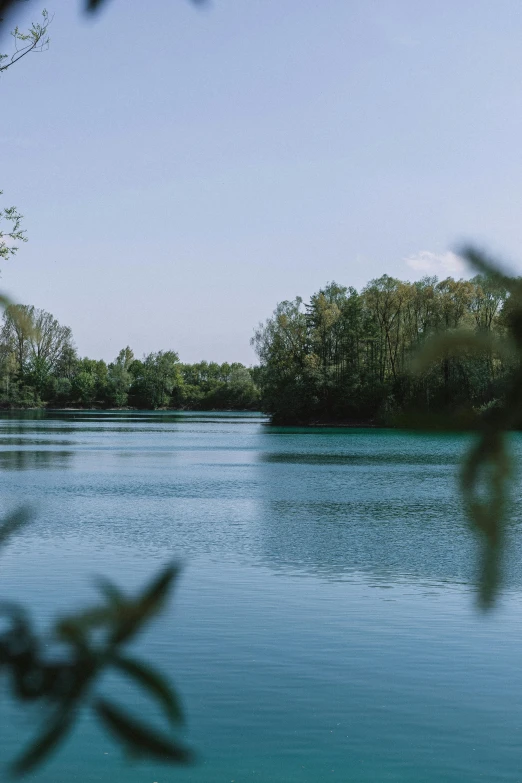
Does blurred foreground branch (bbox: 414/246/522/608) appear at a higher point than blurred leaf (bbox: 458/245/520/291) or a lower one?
lower

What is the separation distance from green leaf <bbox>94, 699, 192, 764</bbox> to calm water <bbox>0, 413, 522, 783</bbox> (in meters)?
0.01

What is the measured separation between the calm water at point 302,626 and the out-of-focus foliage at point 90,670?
0.05 feet

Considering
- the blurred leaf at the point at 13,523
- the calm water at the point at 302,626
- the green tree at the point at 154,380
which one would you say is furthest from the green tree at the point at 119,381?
the blurred leaf at the point at 13,523

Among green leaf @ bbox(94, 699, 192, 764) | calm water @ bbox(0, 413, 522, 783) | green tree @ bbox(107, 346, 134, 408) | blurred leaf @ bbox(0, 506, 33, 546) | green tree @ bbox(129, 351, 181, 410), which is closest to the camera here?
green leaf @ bbox(94, 699, 192, 764)

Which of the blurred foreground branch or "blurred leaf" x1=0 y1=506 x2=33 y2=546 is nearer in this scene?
the blurred foreground branch

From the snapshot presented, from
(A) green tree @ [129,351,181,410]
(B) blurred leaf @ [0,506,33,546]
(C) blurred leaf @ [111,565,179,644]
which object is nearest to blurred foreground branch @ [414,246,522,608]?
(C) blurred leaf @ [111,565,179,644]

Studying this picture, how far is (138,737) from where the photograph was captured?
56 centimetres

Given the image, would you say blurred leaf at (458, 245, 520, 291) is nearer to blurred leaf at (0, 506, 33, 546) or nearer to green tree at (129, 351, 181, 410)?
blurred leaf at (0, 506, 33, 546)

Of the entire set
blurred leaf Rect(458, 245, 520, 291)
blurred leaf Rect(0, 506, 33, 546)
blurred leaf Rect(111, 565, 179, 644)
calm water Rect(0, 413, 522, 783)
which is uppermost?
blurred leaf Rect(458, 245, 520, 291)

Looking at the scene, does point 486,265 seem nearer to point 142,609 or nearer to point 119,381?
point 142,609

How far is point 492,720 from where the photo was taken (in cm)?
921

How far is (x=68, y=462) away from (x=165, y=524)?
19957 millimetres

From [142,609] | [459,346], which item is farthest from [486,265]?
[142,609]

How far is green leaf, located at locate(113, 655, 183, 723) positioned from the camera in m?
0.56
